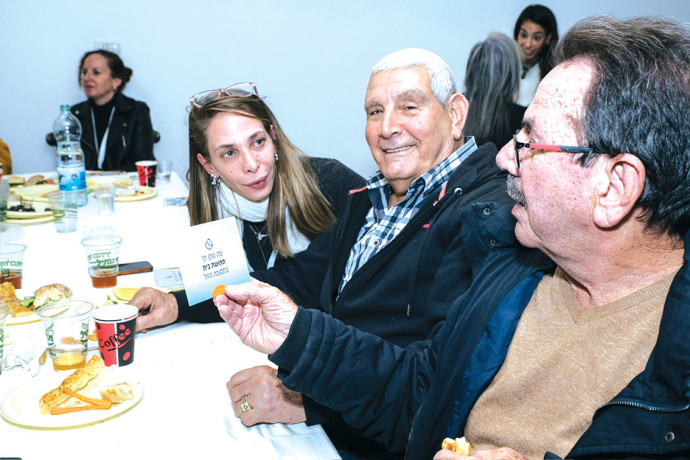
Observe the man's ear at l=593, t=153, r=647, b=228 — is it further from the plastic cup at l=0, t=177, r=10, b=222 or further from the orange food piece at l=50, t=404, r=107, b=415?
the plastic cup at l=0, t=177, r=10, b=222

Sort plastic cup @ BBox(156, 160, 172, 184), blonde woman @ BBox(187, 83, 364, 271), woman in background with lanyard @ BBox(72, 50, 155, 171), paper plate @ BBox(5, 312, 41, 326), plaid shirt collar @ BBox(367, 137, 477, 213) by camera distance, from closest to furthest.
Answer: paper plate @ BBox(5, 312, 41, 326) < plaid shirt collar @ BBox(367, 137, 477, 213) < blonde woman @ BBox(187, 83, 364, 271) < plastic cup @ BBox(156, 160, 172, 184) < woman in background with lanyard @ BBox(72, 50, 155, 171)

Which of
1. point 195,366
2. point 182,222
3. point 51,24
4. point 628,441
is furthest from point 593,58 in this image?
point 51,24

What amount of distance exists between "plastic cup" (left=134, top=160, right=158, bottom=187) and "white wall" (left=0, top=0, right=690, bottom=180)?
5.98ft

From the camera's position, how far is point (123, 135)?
5.21 meters

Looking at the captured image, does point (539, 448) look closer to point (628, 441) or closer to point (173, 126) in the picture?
point (628, 441)

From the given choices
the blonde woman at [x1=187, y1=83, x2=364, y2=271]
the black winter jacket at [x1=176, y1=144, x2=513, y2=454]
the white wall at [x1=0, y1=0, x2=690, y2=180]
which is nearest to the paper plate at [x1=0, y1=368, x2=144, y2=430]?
the black winter jacket at [x1=176, y1=144, x2=513, y2=454]

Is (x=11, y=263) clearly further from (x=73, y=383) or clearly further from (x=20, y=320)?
(x=73, y=383)

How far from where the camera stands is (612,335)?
1101 mm

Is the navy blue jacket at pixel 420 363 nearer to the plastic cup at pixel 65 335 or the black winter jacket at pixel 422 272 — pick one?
the black winter jacket at pixel 422 272

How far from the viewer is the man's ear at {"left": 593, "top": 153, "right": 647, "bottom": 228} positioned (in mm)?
1019

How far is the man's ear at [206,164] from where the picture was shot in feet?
8.39

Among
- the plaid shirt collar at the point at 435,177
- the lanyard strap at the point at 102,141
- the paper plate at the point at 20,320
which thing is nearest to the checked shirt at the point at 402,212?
the plaid shirt collar at the point at 435,177

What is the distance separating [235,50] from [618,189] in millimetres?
5121

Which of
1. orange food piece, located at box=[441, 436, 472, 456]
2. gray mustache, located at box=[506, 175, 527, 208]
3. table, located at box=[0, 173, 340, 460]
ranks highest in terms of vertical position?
gray mustache, located at box=[506, 175, 527, 208]
